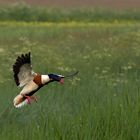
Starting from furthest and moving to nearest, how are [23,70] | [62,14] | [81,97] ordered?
[62,14], [81,97], [23,70]

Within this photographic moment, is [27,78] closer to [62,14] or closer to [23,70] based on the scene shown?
[23,70]

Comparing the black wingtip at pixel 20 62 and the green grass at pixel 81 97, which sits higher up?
the black wingtip at pixel 20 62

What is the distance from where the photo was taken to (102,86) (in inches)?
283

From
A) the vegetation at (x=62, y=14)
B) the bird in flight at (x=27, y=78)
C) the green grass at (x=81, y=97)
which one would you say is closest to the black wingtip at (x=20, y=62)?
the bird in flight at (x=27, y=78)

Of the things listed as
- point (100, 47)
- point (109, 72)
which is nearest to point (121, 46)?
point (100, 47)

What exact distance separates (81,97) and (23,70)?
3239 millimetres

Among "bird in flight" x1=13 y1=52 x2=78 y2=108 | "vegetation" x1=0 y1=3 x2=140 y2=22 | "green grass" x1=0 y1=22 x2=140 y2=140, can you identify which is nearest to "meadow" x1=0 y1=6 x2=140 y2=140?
"green grass" x1=0 y1=22 x2=140 y2=140

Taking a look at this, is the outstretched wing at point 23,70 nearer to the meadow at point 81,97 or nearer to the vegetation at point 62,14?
the meadow at point 81,97

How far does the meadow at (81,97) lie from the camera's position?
4293 mm

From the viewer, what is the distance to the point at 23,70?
2.96 meters

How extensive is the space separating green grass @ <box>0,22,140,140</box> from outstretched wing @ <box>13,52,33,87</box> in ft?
3.59

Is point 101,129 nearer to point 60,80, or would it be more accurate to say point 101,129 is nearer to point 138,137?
point 138,137

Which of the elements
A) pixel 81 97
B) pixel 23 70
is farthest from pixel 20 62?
pixel 81 97

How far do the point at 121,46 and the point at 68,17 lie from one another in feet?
49.3
